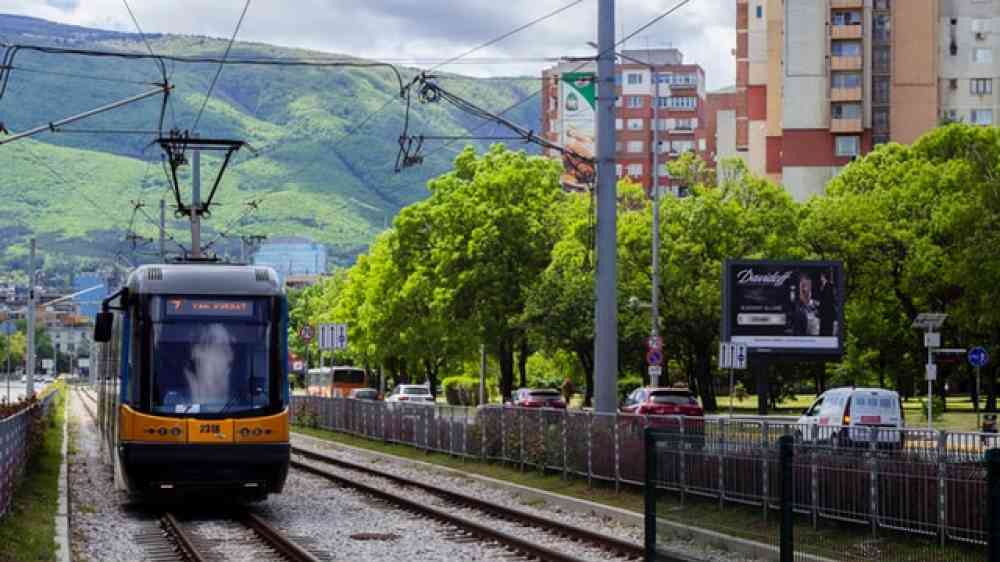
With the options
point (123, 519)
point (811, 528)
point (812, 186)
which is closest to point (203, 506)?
point (123, 519)

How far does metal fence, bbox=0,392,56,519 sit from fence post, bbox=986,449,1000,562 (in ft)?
45.4

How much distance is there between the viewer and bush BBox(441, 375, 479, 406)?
88.0 metres

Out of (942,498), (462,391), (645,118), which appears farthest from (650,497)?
(645,118)

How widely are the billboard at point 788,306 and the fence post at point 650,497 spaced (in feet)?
143

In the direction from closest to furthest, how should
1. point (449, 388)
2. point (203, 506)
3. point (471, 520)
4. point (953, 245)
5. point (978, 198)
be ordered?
point (471, 520) < point (203, 506) < point (978, 198) < point (953, 245) < point (449, 388)

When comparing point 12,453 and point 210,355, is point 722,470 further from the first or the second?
point 12,453

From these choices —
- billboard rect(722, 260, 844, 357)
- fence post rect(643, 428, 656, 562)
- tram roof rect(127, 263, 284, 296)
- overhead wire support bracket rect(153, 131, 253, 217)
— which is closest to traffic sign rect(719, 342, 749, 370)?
billboard rect(722, 260, 844, 357)

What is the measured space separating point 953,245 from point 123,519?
173 ft

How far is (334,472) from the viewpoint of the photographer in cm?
3562

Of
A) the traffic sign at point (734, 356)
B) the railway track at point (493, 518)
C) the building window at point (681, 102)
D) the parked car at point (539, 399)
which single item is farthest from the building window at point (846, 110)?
the railway track at point (493, 518)

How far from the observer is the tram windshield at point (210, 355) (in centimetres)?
2431

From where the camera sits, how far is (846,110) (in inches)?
4520

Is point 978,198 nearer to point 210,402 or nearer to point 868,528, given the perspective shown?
point 210,402

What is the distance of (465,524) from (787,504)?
972 centimetres
